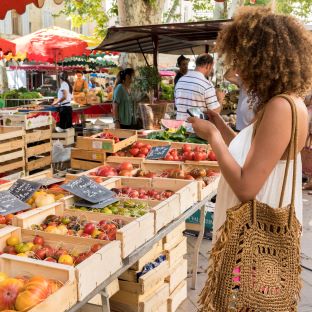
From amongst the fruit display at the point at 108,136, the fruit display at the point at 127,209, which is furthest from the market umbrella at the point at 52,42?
the fruit display at the point at 127,209

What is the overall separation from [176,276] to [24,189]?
1383mm

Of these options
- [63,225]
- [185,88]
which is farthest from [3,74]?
[63,225]

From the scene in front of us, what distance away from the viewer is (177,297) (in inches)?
146

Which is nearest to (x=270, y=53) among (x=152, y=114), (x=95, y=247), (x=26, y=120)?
(x=95, y=247)

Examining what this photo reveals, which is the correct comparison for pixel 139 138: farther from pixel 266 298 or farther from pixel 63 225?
pixel 266 298

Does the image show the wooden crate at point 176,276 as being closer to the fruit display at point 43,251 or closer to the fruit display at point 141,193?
the fruit display at point 141,193

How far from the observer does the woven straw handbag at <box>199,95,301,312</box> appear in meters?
1.80

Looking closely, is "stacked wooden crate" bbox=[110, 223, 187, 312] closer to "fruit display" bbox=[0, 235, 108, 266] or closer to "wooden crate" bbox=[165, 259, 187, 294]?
"wooden crate" bbox=[165, 259, 187, 294]

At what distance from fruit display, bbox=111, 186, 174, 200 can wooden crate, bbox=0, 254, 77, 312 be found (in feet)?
4.25

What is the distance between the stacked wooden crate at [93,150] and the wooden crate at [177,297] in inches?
69.1

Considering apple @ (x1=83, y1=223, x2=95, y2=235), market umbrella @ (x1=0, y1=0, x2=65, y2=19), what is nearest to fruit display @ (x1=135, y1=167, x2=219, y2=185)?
apple @ (x1=83, y1=223, x2=95, y2=235)

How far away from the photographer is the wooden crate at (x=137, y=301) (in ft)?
10.0

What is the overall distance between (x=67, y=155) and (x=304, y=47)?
6.44 metres

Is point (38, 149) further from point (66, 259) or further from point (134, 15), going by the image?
point (134, 15)
